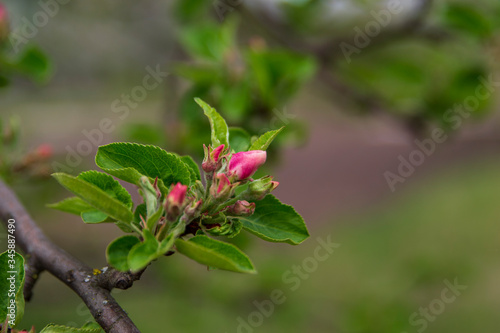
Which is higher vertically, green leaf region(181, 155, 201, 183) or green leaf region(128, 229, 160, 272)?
green leaf region(181, 155, 201, 183)

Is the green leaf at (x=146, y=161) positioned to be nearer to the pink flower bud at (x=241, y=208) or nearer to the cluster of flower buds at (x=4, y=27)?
the pink flower bud at (x=241, y=208)

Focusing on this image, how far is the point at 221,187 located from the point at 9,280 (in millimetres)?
303

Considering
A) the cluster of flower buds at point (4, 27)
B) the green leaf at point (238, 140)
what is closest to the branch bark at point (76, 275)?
the green leaf at point (238, 140)

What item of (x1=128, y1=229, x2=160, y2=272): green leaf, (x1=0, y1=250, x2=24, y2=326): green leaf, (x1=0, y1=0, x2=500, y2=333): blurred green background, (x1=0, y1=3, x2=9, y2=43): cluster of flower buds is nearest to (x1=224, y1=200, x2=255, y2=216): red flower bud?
(x1=128, y1=229, x2=160, y2=272): green leaf

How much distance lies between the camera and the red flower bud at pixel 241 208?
615 mm

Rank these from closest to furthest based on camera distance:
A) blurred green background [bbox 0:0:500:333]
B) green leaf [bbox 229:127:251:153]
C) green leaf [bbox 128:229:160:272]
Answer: green leaf [bbox 128:229:160:272]
green leaf [bbox 229:127:251:153]
blurred green background [bbox 0:0:500:333]

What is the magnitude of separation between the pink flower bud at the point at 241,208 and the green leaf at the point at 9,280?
0.27 meters

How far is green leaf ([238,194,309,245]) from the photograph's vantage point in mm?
661

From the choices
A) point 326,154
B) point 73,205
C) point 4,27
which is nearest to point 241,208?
point 73,205

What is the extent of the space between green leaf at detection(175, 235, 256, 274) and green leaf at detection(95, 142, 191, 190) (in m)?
0.11

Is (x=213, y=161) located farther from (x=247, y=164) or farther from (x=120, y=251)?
(x=120, y=251)

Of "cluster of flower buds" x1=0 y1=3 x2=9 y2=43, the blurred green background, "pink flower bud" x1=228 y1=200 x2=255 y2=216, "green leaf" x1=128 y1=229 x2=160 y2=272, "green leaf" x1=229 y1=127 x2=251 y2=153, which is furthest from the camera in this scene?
the blurred green background

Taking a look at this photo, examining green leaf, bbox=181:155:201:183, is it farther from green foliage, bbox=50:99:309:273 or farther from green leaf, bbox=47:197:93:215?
green leaf, bbox=47:197:93:215

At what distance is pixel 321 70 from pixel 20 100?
423 cm
